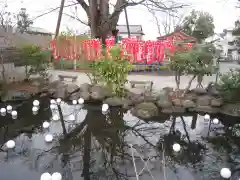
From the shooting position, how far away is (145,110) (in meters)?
7.17

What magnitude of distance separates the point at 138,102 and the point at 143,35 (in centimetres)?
3151

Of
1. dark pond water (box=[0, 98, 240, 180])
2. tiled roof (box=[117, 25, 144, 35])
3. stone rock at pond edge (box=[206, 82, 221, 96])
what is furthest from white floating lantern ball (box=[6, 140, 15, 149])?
tiled roof (box=[117, 25, 144, 35])

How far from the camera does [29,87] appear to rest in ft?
30.0

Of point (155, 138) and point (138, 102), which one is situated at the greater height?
point (138, 102)

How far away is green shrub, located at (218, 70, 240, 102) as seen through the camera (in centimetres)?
689

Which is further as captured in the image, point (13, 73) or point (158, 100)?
point (13, 73)

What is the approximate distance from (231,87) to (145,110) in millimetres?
2840

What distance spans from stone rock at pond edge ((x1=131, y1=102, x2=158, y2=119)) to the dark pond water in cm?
25

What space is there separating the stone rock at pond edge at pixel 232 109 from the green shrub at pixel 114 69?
11.8 feet

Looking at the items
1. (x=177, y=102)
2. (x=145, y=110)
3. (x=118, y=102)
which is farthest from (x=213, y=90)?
(x=118, y=102)

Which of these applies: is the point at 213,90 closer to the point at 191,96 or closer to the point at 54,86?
the point at 191,96

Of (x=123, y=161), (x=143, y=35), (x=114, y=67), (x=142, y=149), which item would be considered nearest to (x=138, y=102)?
(x=114, y=67)

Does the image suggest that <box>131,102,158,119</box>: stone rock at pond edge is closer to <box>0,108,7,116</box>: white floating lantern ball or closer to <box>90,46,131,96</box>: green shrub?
<box>90,46,131,96</box>: green shrub

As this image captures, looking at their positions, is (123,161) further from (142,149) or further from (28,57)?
(28,57)
